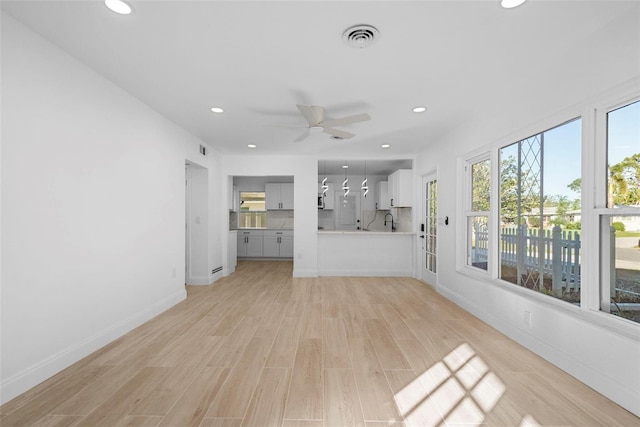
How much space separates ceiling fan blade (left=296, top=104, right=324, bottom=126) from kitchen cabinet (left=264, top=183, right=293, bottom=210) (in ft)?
16.3

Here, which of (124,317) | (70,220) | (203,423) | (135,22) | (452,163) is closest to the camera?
(203,423)

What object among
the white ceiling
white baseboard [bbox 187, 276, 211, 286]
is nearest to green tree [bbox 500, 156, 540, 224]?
the white ceiling

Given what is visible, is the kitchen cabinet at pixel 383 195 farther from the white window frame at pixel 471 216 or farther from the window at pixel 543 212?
the window at pixel 543 212

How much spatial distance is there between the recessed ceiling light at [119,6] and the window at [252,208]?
22.4 ft

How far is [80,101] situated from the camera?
243 cm

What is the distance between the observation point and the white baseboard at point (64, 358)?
187 cm

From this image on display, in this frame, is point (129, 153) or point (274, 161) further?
point (274, 161)

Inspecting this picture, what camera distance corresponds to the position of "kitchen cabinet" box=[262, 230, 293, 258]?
8.16 metres

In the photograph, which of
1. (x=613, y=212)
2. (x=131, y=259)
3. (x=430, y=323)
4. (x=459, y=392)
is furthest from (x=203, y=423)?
(x=613, y=212)

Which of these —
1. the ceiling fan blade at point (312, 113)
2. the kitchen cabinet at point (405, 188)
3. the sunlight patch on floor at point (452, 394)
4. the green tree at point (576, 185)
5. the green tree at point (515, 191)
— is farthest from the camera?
the kitchen cabinet at point (405, 188)

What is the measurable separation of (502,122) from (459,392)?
2593 mm

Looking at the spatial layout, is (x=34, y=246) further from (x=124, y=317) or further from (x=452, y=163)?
(x=452, y=163)

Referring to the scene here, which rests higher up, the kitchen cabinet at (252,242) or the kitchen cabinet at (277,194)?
the kitchen cabinet at (277,194)

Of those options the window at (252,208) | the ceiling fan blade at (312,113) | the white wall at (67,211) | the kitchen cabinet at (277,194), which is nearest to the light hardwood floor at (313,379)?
the white wall at (67,211)
